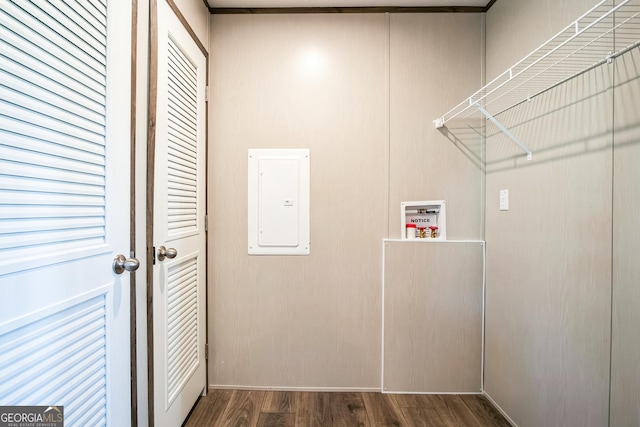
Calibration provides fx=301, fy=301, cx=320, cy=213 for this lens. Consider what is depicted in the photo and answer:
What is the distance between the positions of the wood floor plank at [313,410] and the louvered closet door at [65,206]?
0.91 meters

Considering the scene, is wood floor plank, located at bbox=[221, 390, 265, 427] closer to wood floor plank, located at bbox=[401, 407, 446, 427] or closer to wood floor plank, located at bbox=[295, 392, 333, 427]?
wood floor plank, located at bbox=[295, 392, 333, 427]

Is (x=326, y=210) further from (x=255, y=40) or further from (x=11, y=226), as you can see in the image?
(x=11, y=226)

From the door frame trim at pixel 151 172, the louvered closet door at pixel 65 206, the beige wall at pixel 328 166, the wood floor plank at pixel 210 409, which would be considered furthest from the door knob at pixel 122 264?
the wood floor plank at pixel 210 409

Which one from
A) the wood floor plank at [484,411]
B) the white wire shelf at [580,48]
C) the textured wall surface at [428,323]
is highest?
the white wire shelf at [580,48]

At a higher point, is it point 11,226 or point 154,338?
point 11,226

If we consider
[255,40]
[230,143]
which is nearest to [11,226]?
[230,143]

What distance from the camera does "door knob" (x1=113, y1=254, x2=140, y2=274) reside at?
3.24 ft

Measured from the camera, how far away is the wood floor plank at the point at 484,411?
1.62 metres

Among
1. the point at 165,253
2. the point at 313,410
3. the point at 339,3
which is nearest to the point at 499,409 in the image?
the point at 313,410

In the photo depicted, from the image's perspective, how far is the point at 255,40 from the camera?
185 centimetres

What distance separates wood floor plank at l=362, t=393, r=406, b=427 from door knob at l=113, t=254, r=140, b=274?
4.71 feet

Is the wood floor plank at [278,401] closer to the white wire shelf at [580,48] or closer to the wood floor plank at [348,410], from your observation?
the wood floor plank at [348,410]

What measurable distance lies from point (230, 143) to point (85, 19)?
A: 1.01 m

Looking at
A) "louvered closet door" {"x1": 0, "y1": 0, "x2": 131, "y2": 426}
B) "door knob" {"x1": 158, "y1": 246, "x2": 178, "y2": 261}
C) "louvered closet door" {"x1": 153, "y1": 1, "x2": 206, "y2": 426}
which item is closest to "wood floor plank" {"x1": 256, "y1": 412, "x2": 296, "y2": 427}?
"louvered closet door" {"x1": 153, "y1": 1, "x2": 206, "y2": 426}
